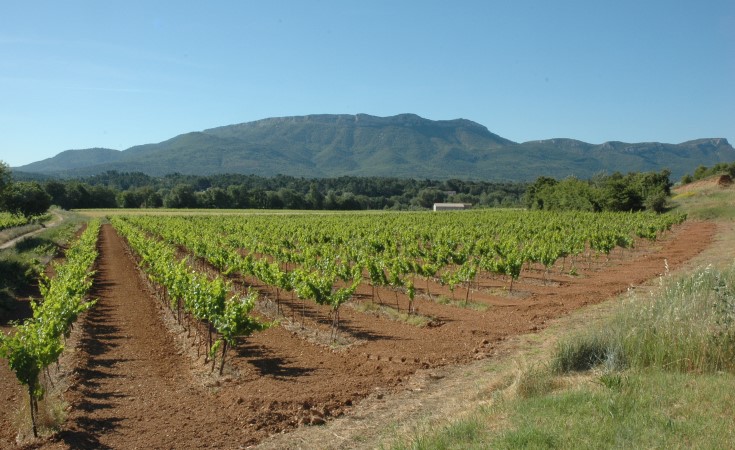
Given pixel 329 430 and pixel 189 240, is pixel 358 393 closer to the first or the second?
pixel 329 430

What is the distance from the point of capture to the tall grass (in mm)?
8047

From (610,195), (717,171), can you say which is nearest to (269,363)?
(610,195)

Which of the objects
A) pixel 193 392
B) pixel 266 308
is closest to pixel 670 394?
pixel 193 392

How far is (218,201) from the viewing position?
113 m

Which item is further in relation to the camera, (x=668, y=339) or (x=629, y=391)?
(x=668, y=339)

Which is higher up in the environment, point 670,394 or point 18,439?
point 670,394

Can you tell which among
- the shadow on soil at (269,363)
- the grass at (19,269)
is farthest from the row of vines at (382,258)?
the grass at (19,269)

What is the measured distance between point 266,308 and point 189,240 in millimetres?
14475

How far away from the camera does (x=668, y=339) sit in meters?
8.41

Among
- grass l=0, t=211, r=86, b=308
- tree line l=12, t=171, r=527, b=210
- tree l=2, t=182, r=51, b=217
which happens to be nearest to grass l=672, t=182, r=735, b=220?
tree line l=12, t=171, r=527, b=210

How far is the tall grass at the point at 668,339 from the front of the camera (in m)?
8.05

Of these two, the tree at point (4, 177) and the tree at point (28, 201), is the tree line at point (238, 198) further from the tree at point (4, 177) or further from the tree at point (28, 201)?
the tree at point (4, 177)

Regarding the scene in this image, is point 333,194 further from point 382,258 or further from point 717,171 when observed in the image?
point 382,258

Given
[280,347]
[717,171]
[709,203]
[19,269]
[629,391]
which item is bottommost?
[280,347]
